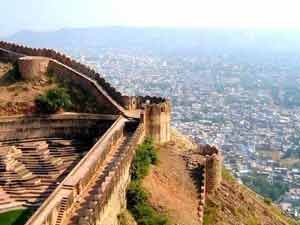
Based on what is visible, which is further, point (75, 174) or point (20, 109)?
point (20, 109)

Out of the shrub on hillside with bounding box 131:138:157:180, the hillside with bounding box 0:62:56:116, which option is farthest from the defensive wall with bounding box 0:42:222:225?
the hillside with bounding box 0:62:56:116

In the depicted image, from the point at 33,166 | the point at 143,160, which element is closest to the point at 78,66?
the point at 143,160

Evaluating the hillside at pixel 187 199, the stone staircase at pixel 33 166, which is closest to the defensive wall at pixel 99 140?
the hillside at pixel 187 199

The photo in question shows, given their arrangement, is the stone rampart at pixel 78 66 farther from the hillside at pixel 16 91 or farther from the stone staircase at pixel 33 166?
the stone staircase at pixel 33 166

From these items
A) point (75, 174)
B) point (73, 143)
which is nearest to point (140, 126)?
point (73, 143)

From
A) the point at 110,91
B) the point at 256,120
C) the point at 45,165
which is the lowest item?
the point at 256,120

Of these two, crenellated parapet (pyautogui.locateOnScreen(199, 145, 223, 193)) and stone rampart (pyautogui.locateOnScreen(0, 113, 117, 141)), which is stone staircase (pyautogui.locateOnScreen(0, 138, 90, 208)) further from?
crenellated parapet (pyautogui.locateOnScreen(199, 145, 223, 193))

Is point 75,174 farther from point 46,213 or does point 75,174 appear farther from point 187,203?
point 187,203
